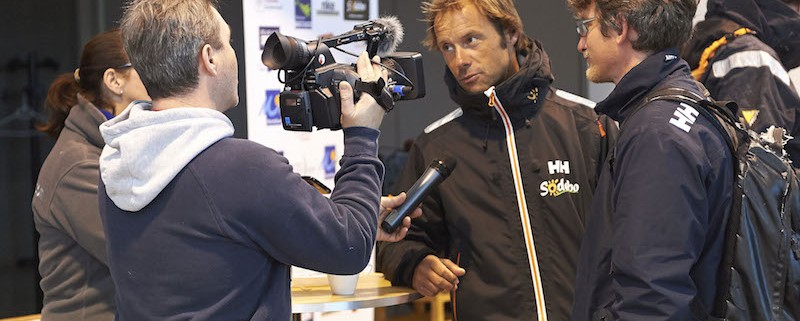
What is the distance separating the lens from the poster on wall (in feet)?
13.6

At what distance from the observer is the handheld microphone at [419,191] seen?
2387 millimetres

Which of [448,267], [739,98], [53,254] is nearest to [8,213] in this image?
[53,254]

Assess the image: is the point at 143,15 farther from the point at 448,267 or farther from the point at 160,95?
the point at 448,267

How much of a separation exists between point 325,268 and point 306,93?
37cm

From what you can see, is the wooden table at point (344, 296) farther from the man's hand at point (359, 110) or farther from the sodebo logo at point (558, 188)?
the man's hand at point (359, 110)

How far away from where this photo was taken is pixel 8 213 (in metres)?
3.67

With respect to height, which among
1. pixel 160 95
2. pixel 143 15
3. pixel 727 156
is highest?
pixel 143 15

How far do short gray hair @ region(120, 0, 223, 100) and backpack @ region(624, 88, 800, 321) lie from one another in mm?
832

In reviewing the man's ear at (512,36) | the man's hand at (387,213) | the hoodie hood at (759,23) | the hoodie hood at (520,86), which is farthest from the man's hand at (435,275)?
the hoodie hood at (759,23)

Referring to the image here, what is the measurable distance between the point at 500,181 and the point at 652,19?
2.60 ft

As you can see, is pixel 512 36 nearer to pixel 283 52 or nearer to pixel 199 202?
pixel 283 52

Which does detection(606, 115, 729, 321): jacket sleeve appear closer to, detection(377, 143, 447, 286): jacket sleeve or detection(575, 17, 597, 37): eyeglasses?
detection(575, 17, 597, 37): eyeglasses

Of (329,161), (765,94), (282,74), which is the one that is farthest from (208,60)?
(329,161)

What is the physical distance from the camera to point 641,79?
Result: 6.25 ft
